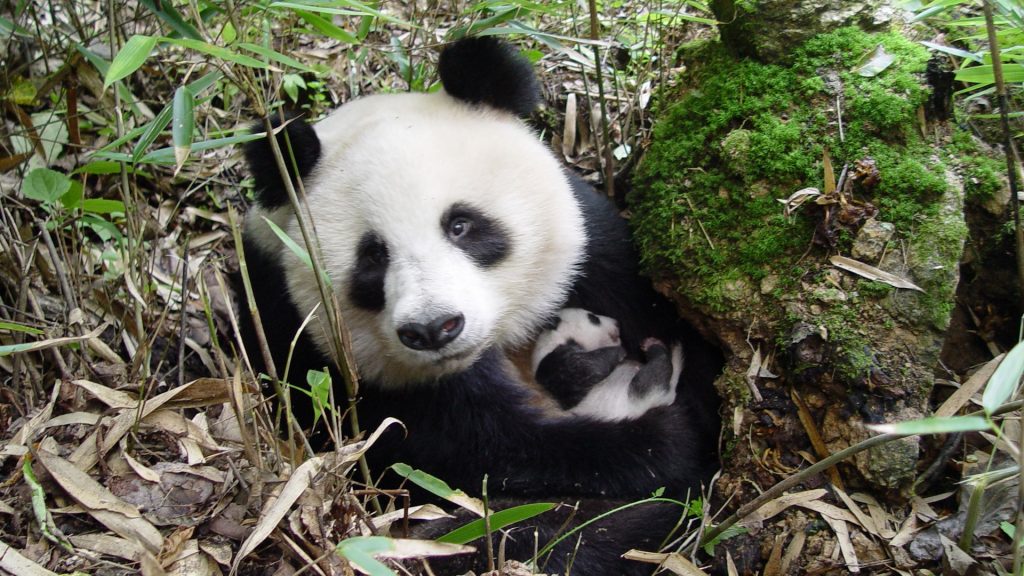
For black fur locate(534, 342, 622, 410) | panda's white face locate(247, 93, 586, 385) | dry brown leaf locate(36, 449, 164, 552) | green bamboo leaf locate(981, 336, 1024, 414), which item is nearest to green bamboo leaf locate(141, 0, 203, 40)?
panda's white face locate(247, 93, 586, 385)

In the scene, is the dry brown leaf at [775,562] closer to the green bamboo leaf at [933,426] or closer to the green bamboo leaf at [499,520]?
the green bamboo leaf at [499,520]

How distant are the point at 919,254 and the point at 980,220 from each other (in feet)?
1.52

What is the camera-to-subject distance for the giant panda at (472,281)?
2910 mm

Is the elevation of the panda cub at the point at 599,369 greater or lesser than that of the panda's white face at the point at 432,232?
lesser

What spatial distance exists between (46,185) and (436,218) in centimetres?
160

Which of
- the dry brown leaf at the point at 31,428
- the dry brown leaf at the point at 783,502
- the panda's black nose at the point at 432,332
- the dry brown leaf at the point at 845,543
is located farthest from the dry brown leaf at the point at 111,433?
the dry brown leaf at the point at 845,543

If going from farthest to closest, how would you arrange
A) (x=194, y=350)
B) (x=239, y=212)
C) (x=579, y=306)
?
(x=239, y=212) → (x=194, y=350) → (x=579, y=306)

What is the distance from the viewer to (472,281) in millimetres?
2885

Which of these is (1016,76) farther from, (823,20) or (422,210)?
(422,210)

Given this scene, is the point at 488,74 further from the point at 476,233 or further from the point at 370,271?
the point at 370,271

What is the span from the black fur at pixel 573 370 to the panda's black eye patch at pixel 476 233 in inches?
29.2

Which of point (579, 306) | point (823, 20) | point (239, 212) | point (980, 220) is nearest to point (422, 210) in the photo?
point (579, 306)

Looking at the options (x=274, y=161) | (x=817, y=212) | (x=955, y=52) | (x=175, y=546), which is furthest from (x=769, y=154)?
(x=175, y=546)

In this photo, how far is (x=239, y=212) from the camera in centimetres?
491
